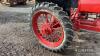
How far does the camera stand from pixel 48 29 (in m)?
5.02

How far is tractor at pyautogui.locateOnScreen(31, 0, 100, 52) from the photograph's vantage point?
4621 millimetres

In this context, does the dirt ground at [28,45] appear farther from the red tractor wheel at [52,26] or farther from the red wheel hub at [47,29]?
the red wheel hub at [47,29]

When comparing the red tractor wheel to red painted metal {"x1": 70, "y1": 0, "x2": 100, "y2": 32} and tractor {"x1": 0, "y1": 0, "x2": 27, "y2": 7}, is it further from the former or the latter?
tractor {"x1": 0, "y1": 0, "x2": 27, "y2": 7}

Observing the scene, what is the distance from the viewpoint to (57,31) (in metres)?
4.97

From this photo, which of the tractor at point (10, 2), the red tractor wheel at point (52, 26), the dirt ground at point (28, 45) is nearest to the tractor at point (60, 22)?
the red tractor wheel at point (52, 26)

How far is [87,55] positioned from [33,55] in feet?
4.01

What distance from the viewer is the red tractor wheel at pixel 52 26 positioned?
4.59 m

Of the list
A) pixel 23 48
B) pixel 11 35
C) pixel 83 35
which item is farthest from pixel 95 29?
pixel 11 35

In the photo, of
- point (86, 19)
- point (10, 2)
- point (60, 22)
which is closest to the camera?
point (60, 22)

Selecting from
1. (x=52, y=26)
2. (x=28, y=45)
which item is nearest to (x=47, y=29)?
(x=52, y=26)

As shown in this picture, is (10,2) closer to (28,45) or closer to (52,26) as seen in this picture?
(28,45)

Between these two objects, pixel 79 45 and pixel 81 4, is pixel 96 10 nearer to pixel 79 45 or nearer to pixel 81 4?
pixel 81 4

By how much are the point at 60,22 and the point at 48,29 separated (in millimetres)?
491

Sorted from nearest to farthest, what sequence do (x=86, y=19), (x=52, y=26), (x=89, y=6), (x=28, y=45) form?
(x=89, y=6) → (x=52, y=26) → (x=86, y=19) → (x=28, y=45)
